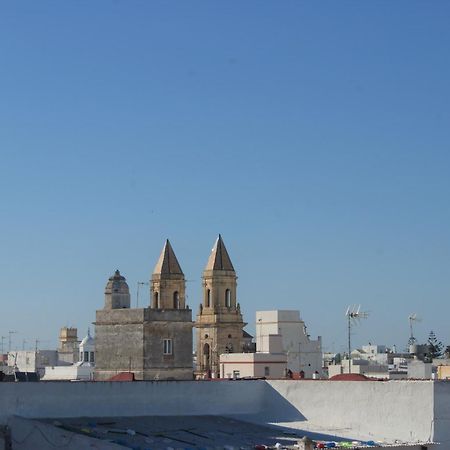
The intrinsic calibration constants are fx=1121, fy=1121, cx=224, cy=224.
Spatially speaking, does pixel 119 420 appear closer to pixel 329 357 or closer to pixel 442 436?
pixel 442 436

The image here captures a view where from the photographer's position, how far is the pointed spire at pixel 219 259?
267ft

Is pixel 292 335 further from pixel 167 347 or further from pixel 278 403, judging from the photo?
pixel 278 403

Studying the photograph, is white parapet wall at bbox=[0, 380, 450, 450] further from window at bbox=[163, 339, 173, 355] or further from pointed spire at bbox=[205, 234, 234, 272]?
pointed spire at bbox=[205, 234, 234, 272]

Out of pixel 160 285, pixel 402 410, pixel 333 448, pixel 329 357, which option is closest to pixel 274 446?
pixel 333 448

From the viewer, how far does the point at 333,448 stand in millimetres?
31562

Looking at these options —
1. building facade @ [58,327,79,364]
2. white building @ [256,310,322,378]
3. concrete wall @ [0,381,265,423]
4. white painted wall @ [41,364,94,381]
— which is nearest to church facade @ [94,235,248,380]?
white building @ [256,310,322,378]

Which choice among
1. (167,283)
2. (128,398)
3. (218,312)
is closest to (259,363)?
(167,283)

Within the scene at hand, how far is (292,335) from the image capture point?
250 feet

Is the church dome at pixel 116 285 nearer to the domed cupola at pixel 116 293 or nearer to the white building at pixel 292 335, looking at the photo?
the domed cupola at pixel 116 293

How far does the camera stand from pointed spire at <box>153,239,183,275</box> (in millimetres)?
79125

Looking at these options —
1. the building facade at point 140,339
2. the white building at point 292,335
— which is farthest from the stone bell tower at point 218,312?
the building facade at point 140,339

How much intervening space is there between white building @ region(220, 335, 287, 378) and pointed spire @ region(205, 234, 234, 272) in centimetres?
1169

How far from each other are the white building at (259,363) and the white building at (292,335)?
4426 millimetres

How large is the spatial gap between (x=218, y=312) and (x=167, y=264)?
18.5ft
